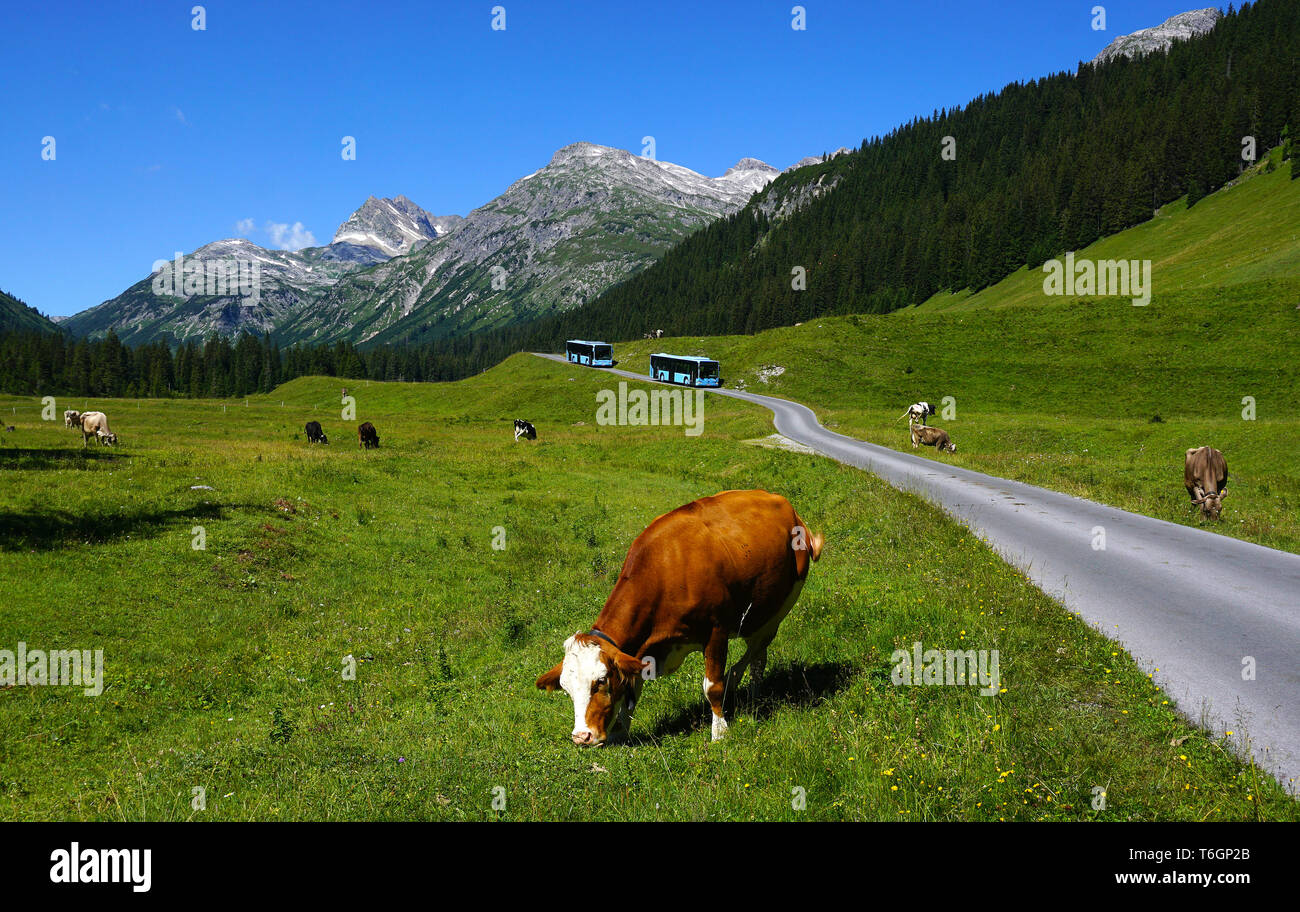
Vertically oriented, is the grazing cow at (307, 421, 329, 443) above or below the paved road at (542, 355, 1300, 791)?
above

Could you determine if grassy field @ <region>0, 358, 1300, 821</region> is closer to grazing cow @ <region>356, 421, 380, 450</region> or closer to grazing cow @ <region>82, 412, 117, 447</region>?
grazing cow @ <region>82, 412, 117, 447</region>

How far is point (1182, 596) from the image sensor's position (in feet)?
37.4

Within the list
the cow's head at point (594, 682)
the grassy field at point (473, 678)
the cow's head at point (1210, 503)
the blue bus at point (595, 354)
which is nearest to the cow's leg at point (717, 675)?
the grassy field at point (473, 678)

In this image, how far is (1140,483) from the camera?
27703 mm

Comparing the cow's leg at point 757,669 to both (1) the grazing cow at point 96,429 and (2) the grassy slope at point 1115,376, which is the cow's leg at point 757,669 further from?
(1) the grazing cow at point 96,429

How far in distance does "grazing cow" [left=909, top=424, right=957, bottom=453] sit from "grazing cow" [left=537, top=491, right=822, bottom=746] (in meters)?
36.1

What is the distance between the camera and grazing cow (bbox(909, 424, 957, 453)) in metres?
41.1

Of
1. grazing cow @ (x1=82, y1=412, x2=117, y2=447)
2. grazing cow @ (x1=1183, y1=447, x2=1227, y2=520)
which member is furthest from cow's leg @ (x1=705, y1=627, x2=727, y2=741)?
grazing cow @ (x1=82, y1=412, x2=117, y2=447)

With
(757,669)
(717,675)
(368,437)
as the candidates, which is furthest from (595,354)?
(717,675)

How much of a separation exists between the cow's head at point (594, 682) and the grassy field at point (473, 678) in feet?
1.54

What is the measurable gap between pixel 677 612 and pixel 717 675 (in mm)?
908
